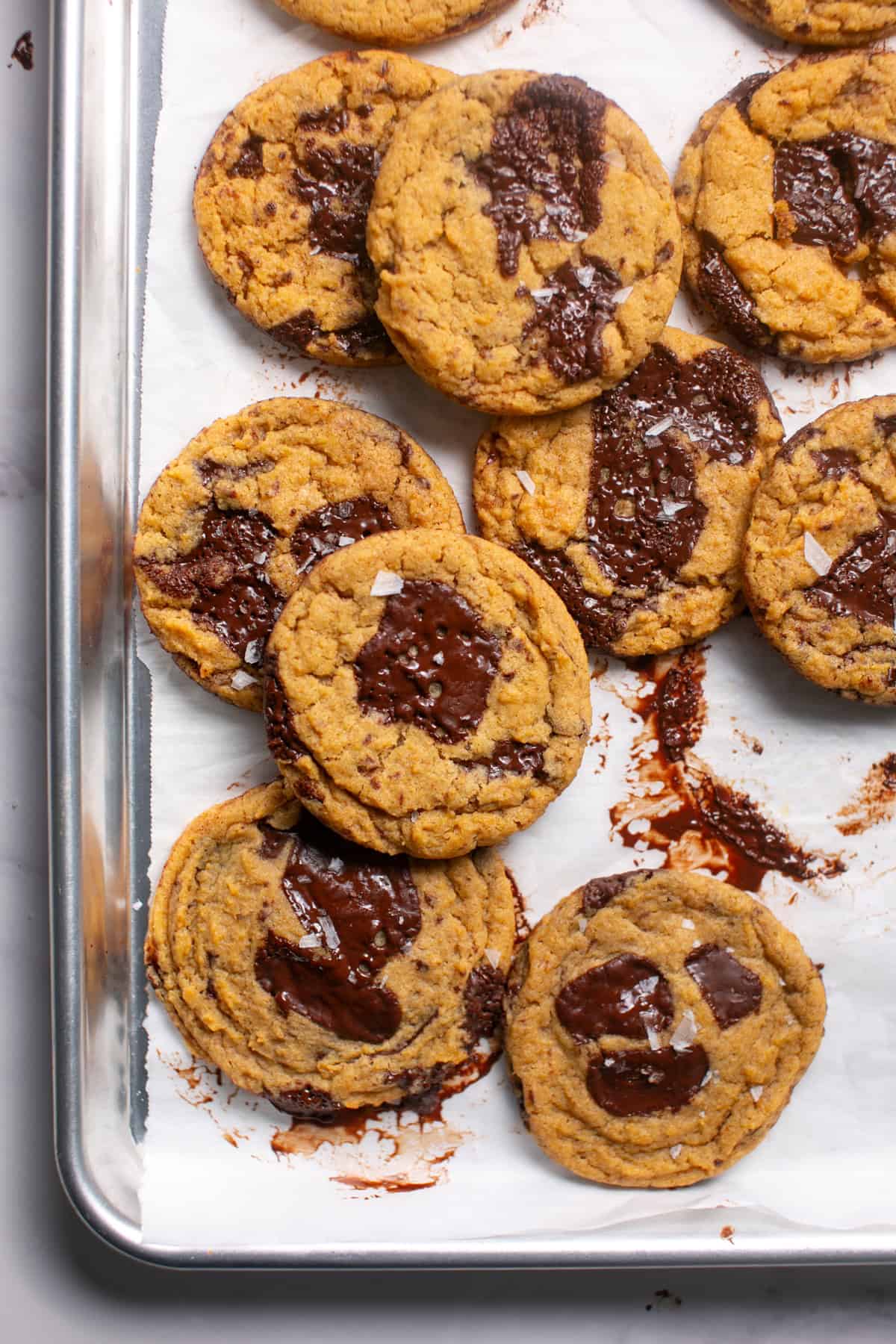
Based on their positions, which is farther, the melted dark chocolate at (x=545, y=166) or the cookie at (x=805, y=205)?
the cookie at (x=805, y=205)

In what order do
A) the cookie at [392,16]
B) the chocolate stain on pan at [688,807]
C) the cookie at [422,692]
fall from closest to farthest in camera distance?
1. the cookie at [422,692]
2. the cookie at [392,16]
3. the chocolate stain on pan at [688,807]

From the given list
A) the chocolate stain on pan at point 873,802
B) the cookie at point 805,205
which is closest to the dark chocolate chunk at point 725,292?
the cookie at point 805,205

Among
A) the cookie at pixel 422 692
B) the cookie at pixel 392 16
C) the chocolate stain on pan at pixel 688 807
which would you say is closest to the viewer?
the cookie at pixel 422 692

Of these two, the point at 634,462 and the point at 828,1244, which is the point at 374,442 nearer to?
the point at 634,462

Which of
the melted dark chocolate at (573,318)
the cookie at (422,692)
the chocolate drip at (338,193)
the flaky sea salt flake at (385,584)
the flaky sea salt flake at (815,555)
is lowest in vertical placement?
the cookie at (422,692)

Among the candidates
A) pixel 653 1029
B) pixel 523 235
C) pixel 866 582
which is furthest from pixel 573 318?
pixel 653 1029

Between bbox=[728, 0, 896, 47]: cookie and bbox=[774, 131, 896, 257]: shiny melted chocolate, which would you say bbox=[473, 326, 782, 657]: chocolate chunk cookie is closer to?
bbox=[774, 131, 896, 257]: shiny melted chocolate

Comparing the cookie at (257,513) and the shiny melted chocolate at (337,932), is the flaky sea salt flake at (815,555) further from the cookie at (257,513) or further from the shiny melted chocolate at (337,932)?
the shiny melted chocolate at (337,932)

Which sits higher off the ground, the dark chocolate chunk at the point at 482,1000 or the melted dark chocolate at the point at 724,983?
the melted dark chocolate at the point at 724,983
